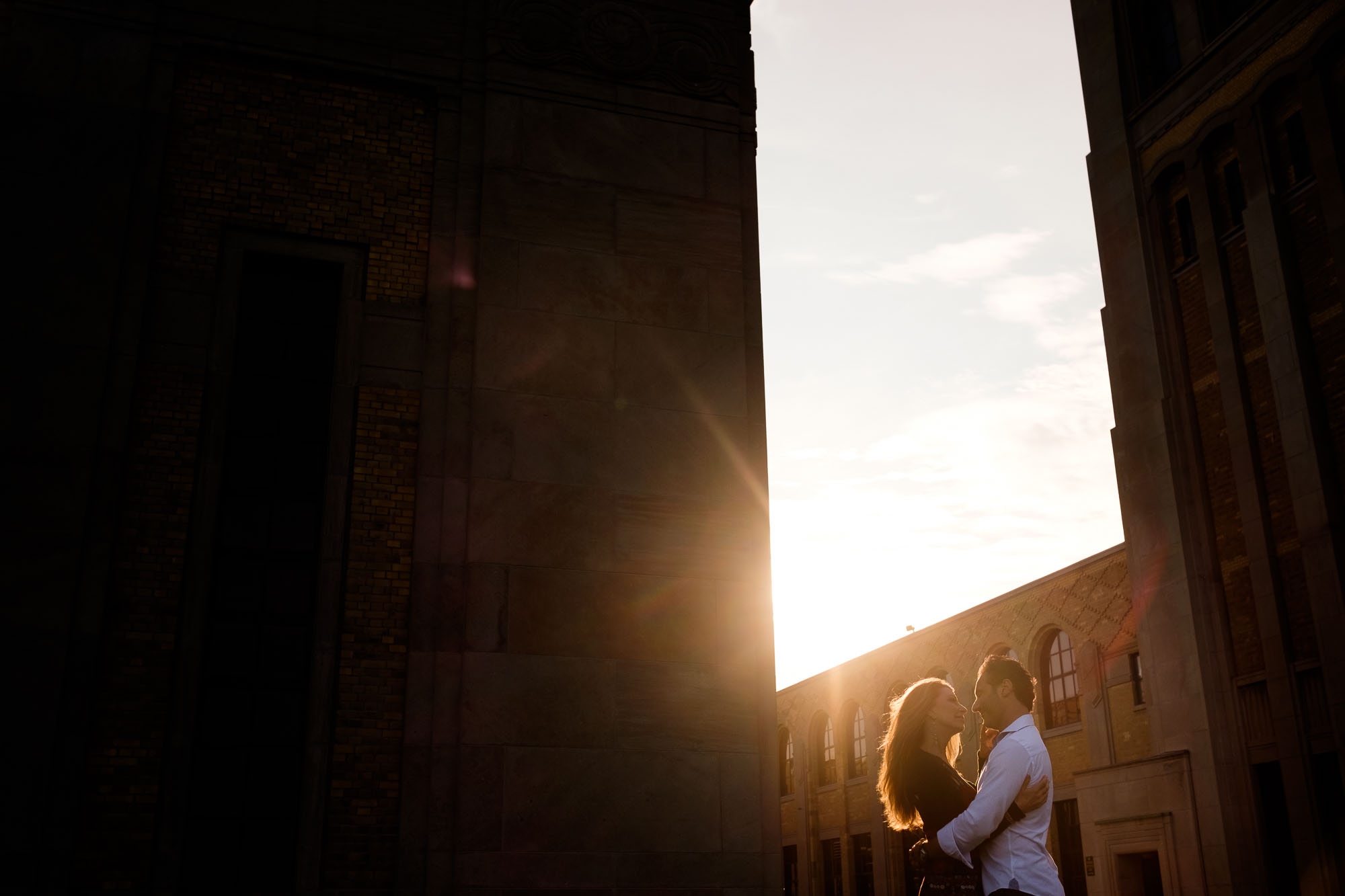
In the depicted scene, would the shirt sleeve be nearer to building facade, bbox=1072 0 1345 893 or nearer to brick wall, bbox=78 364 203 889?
brick wall, bbox=78 364 203 889

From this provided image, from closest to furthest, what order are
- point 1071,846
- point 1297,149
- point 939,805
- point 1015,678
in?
point 939,805 < point 1015,678 < point 1297,149 < point 1071,846

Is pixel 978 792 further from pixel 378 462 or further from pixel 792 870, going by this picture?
pixel 792 870

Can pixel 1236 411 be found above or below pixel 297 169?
above

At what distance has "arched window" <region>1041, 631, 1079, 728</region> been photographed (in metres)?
31.3

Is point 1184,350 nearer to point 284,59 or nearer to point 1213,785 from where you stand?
point 1213,785

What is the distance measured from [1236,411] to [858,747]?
23392 mm

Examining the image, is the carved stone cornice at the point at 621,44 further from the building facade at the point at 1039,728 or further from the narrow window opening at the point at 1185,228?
the narrow window opening at the point at 1185,228

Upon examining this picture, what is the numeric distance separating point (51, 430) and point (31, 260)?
4.88 feet

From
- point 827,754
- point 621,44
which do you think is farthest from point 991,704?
point 827,754

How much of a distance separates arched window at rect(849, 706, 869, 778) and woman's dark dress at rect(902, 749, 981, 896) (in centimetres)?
3805

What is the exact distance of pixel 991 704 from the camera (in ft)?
16.5

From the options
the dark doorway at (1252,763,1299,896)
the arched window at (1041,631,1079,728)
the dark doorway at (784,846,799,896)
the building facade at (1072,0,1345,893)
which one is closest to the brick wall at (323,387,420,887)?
the building facade at (1072,0,1345,893)

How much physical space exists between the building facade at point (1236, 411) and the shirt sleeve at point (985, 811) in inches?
688

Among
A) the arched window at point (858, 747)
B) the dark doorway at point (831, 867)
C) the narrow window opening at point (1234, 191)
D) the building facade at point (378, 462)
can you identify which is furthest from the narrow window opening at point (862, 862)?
the building facade at point (378, 462)
